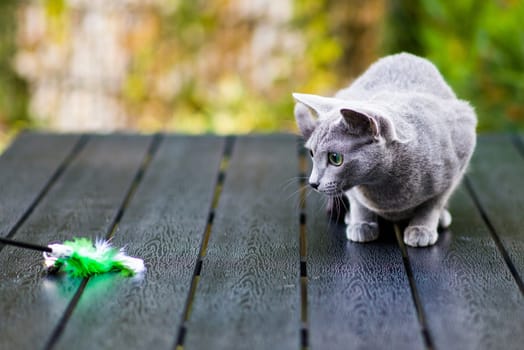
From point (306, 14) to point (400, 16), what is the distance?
1.97 ft

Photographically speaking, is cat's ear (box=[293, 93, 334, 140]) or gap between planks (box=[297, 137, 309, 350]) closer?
gap between planks (box=[297, 137, 309, 350])

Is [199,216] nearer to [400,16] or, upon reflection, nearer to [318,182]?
[318,182]

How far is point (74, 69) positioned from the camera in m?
4.39

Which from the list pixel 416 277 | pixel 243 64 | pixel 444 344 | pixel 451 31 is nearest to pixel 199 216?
pixel 416 277

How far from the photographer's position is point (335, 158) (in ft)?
5.95

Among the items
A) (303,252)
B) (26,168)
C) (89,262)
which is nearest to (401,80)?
(303,252)

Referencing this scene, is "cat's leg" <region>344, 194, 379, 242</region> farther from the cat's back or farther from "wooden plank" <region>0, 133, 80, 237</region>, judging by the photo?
"wooden plank" <region>0, 133, 80, 237</region>

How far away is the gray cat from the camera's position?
1.79 metres

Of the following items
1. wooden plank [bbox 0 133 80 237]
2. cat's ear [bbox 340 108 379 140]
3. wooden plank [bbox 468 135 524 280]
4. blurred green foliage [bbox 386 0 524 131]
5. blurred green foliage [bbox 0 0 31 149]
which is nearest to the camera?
cat's ear [bbox 340 108 379 140]

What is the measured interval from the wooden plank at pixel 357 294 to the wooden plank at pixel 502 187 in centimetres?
30

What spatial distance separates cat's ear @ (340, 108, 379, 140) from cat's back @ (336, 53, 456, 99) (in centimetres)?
35

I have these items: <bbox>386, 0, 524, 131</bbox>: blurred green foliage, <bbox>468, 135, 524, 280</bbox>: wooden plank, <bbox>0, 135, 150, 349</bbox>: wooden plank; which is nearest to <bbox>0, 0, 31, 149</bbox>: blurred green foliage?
<bbox>0, 135, 150, 349</bbox>: wooden plank

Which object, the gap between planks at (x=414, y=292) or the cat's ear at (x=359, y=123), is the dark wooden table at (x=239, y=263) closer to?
the gap between planks at (x=414, y=292)

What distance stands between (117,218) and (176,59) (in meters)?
2.32
